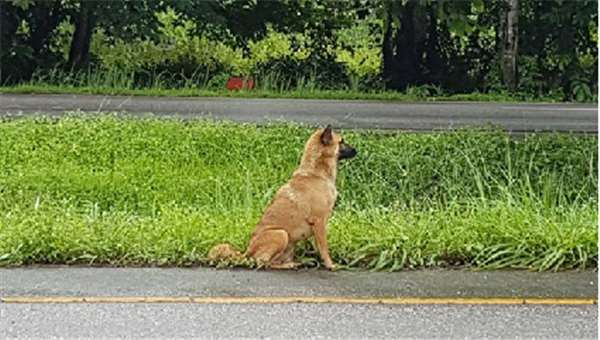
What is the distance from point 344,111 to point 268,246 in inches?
369

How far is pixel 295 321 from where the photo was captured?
523cm

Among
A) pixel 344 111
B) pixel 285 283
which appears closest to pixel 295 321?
pixel 285 283

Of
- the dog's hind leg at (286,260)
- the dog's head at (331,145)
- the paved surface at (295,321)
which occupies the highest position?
the dog's head at (331,145)

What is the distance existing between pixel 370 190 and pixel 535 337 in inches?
181

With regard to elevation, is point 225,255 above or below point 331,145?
below

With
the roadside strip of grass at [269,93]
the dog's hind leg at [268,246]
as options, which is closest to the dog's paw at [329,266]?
the dog's hind leg at [268,246]

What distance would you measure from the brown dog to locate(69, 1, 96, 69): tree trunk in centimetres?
1466

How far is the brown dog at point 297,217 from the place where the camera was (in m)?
6.38

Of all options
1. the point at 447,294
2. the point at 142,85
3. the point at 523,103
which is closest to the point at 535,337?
the point at 447,294

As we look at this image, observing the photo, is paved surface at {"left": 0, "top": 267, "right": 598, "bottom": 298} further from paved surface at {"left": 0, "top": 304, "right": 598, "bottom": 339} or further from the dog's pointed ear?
the dog's pointed ear

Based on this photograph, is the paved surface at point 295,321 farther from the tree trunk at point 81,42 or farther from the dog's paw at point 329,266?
the tree trunk at point 81,42

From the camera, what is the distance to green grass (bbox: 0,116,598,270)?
6.65m

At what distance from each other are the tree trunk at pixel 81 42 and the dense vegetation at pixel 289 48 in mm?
24

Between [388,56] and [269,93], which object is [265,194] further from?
[388,56]
